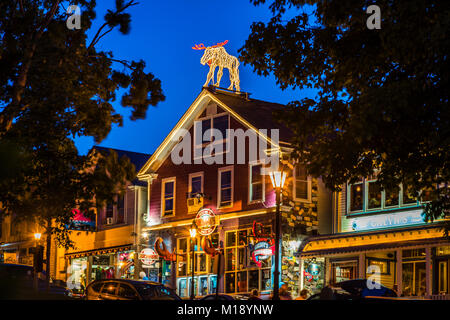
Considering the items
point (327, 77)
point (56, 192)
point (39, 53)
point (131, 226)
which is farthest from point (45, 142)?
point (131, 226)

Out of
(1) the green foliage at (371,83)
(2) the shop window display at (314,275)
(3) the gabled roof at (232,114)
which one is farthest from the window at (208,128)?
(1) the green foliage at (371,83)

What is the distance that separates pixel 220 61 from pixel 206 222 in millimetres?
9661

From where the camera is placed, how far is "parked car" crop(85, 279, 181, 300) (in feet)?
67.9

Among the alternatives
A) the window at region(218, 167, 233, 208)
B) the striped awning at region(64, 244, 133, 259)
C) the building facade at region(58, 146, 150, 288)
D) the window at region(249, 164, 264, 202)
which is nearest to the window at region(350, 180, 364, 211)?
the window at region(249, 164, 264, 202)

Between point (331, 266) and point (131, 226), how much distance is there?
14315mm

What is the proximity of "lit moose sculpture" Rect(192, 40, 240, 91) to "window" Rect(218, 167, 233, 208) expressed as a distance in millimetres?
5614

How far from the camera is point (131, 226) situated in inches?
1555

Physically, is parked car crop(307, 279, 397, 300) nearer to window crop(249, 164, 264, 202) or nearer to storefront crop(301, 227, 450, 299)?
storefront crop(301, 227, 450, 299)

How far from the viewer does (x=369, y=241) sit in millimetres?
27922

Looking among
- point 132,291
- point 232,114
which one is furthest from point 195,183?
point 132,291

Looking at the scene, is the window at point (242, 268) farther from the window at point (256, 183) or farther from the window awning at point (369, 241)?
the window awning at point (369, 241)

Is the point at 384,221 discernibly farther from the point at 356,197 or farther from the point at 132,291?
the point at 132,291

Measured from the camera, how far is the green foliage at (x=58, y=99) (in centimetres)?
1421

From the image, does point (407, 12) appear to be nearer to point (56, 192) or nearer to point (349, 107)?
point (349, 107)
